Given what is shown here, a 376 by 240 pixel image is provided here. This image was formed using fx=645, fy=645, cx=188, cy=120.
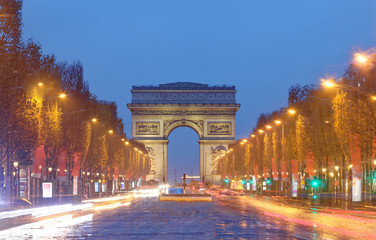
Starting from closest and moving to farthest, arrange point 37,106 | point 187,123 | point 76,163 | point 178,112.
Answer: point 37,106
point 76,163
point 178,112
point 187,123

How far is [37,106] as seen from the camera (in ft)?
168

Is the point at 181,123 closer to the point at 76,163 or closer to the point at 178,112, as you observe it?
the point at 178,112

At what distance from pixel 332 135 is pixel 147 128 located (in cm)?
9765

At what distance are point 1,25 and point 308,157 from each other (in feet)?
115

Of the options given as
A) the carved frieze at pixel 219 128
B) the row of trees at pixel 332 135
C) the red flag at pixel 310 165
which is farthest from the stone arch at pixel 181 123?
the red flag at pixel 310 165

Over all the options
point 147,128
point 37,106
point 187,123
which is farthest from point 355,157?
point 187,123

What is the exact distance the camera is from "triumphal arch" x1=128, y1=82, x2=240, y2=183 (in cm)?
15362

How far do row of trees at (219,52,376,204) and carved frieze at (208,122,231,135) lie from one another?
144 ft

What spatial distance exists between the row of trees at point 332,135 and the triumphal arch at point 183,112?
43.2 metres

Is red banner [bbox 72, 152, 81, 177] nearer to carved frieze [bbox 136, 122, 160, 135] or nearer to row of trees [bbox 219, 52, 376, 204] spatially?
row of trees [bbox 219, 52, 376, 204]

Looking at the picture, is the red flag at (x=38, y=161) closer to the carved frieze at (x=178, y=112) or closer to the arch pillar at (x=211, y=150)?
the carved frieze at (x=178, y=112)

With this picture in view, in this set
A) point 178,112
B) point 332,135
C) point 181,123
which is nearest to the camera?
point 332,135

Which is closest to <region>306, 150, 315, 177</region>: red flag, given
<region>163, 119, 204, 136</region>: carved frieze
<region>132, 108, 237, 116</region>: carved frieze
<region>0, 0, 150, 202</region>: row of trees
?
<region>0, 0, 150, 202</region>: row of trees

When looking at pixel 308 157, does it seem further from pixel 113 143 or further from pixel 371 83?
pixel 113 143
